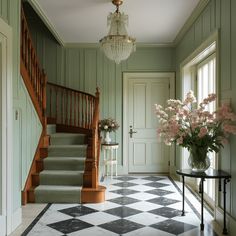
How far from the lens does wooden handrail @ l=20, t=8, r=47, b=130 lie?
15.2 feet

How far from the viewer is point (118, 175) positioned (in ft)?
22.0

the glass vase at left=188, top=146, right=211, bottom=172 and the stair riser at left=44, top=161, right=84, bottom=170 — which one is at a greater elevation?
the glass vase at left=188, top=146, right=211, bottom=172

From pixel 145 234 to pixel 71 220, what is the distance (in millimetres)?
998

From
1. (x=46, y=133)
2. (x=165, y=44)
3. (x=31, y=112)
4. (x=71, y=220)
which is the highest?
(x=165, y=44)

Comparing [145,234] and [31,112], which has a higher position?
[31,112]

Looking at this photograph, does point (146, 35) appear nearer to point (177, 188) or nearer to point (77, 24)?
point (77, 24)

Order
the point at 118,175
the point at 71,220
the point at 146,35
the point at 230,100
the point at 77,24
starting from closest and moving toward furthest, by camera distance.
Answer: the point at 230,100, the point at 71,220, the point at 77,24, the point at 146,35, the point at 118,175

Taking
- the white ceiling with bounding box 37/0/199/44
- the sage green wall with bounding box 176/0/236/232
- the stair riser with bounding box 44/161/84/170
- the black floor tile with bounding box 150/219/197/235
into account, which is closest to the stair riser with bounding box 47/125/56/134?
the stair riser with bounding box 44/161/84/170

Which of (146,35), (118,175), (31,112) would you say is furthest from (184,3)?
(118,175)

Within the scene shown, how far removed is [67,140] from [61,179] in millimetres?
1154

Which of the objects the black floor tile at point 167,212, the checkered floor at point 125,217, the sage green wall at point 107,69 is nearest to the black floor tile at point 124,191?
the checkered floor at point 125,217

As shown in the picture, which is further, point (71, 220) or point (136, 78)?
point (136, 78)

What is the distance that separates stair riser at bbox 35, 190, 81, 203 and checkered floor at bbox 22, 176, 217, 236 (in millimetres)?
131

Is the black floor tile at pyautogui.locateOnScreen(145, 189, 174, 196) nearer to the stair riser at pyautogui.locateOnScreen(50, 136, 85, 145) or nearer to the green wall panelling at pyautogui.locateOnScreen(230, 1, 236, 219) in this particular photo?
the stair riser at pyautogui.locateOnScreen(50, 136, 85, 145)
